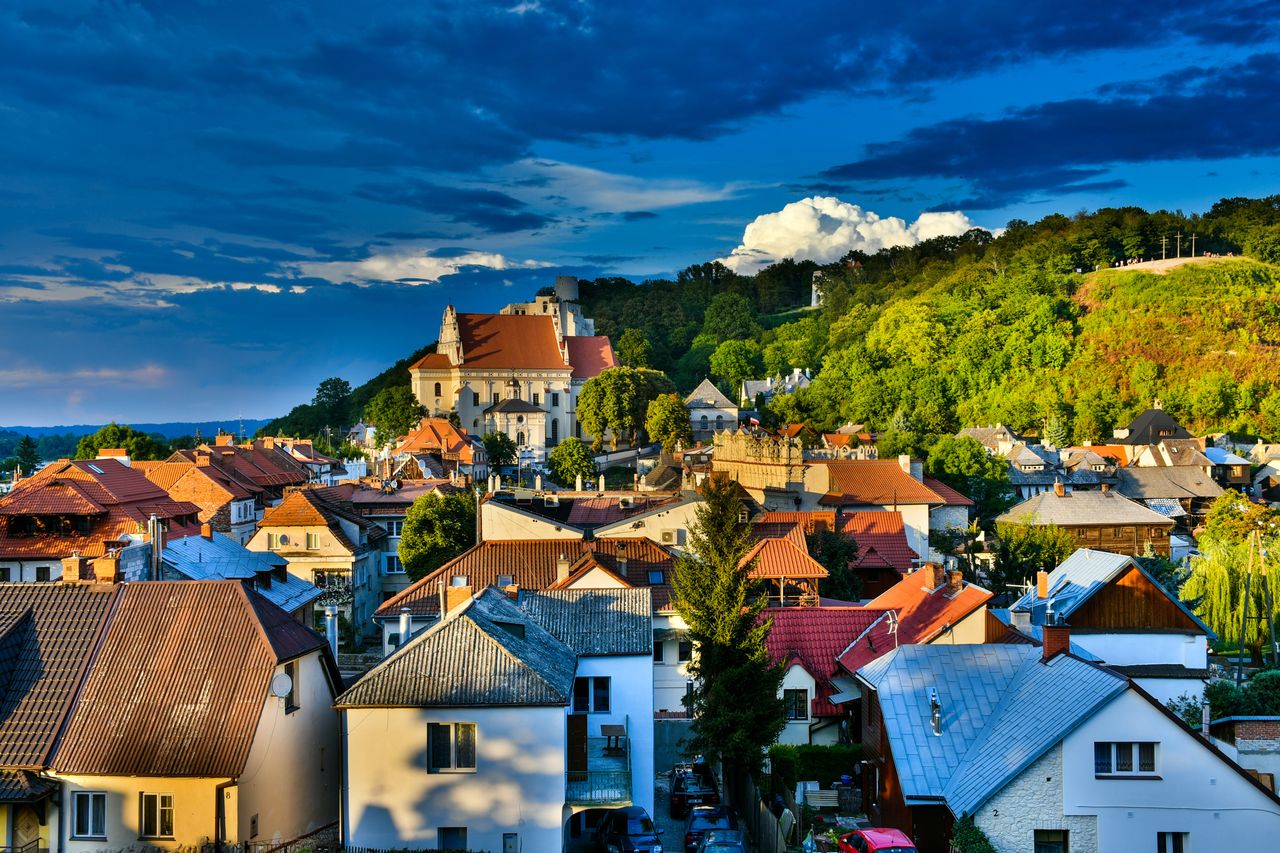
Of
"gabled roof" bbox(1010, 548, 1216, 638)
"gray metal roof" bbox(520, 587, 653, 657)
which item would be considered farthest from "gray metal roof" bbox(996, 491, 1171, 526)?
"gray metal roof" bbox(520, 587, 653, 657)

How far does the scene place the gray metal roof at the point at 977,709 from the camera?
1914cm

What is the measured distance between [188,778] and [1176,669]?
81.3 feet

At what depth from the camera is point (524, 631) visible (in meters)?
23.1

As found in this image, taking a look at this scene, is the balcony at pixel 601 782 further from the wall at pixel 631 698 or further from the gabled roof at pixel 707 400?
the gabled roof at pixel 707 400

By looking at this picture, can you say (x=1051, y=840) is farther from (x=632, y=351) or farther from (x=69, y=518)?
(x=632, y=351)

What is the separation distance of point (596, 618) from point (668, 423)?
69.9m

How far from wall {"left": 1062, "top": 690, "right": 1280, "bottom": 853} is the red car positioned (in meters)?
2.91

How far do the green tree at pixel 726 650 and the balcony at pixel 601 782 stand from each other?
114 inches

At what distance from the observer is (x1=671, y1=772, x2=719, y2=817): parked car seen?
25875mm

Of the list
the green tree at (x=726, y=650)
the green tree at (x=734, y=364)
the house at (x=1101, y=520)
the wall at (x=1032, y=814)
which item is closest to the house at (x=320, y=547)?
the green tree at (x=726, y=650)

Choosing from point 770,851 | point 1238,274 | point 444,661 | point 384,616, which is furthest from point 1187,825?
point 1238,274

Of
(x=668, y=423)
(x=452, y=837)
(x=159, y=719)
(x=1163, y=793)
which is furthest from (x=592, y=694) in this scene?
(x=668, y=423)

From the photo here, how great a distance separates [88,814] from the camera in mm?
18547

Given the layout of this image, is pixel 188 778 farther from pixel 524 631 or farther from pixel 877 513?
pixel 877 513
